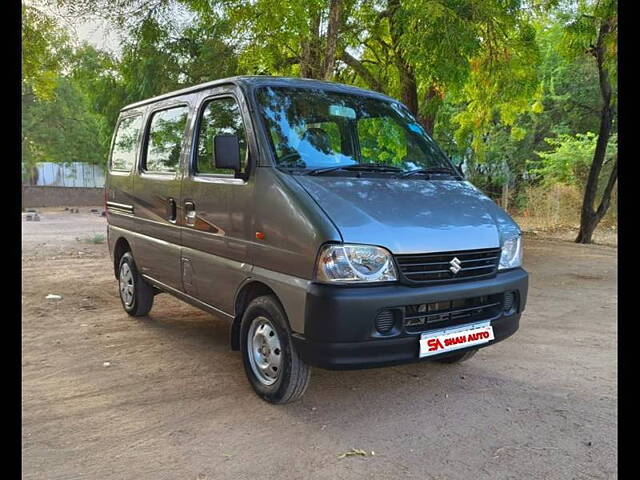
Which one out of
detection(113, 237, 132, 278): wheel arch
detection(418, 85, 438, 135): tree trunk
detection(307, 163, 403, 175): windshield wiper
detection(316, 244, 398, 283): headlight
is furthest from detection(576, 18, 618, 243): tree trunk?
detection(316, 244, 398, 283): headlight

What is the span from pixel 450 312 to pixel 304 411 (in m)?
1.16

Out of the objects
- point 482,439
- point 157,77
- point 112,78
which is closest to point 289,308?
point 482,439

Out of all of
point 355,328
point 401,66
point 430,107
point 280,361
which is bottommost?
point 280,361

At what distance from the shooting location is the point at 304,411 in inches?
143

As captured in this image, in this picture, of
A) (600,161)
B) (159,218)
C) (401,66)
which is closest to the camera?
(159,218)

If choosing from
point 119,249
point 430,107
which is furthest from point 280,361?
point 430,107

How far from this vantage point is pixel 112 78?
14.6m

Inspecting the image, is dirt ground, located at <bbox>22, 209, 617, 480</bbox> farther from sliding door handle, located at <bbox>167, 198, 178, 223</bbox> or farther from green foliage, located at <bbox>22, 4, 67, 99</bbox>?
green foliage, located at <bbox>22, 4, 67, 99</bbox>

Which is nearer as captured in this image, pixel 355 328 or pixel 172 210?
pixel 355 328

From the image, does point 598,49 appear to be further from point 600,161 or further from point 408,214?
point 408,214

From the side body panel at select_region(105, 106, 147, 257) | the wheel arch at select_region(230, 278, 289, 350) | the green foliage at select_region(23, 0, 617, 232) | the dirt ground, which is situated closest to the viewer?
the dirt ground

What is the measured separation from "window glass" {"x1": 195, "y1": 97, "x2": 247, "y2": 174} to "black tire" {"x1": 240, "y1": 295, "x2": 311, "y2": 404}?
3.17 ft

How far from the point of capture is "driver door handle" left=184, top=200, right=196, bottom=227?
173 inches

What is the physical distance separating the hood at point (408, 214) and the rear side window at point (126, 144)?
2.87 meters
